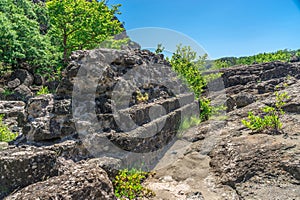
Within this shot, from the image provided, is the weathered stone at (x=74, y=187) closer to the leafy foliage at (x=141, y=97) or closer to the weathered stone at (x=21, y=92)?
the leafy foliage at (x=141, y=97)

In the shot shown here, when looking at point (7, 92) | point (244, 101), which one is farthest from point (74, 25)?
point (244, 101)

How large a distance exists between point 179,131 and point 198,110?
2583mm

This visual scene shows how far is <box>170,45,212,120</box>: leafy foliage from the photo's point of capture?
9617 millimetres

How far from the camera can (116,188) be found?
12.0 feet

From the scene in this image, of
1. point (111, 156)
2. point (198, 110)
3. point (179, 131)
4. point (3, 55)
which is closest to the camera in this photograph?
point (111, 156)

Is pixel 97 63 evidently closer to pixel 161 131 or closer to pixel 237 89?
pixel 161 131

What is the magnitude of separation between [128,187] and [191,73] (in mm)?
9654

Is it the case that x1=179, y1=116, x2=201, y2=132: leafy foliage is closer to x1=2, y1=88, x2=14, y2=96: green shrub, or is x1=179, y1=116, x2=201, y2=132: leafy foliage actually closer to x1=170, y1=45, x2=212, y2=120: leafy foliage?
x1=170, y1=45, x2=212, y2=120: leafy foliage

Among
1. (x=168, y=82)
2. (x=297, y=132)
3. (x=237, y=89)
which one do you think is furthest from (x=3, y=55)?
(x=237, y=89)

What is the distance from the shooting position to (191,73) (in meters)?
12.4

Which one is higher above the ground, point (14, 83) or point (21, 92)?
point (14, 83)

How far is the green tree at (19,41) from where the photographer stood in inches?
455

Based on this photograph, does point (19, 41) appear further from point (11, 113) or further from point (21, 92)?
point (11, 113)

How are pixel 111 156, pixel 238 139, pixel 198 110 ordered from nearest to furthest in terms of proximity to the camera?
pixel 111 156, pixel 238 139, pixel 198 110
